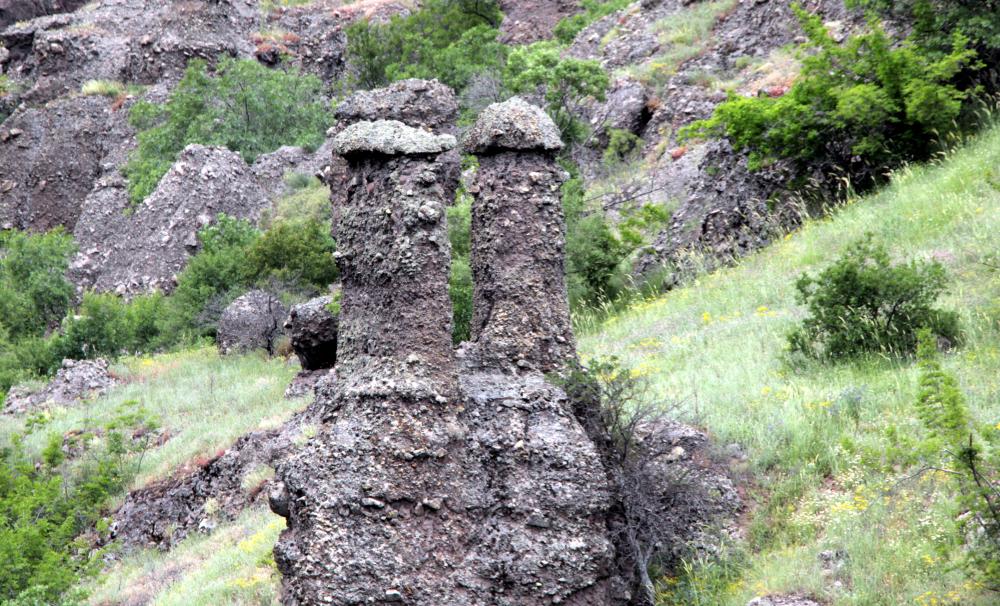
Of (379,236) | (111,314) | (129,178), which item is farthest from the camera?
(129,178)

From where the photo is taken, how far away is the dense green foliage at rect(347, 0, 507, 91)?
3925cm

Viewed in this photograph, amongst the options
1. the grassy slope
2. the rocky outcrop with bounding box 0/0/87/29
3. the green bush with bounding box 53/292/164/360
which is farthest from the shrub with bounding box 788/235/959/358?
the rocky outcrop with bounding box 0/0/87/29

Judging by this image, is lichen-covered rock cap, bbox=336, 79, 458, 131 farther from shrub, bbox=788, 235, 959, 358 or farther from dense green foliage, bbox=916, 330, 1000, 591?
dense green foliage, bbox=916, 330, 1000, 591

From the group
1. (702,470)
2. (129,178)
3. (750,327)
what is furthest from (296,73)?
(702,470)

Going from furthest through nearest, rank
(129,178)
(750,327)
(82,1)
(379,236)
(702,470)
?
(82,1) → (129,178) → (750,327) → (702,470) → (379,236)

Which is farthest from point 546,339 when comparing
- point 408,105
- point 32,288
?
point 32,288

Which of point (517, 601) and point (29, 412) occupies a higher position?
point (517, 601)

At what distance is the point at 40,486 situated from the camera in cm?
1591

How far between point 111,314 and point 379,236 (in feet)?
71.0

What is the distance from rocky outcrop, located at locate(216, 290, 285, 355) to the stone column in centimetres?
1523

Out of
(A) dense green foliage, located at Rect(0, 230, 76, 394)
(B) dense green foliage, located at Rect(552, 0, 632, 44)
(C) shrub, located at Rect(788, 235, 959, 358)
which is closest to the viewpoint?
(C) shrub, located at Rect(788, 235, 959, 358)

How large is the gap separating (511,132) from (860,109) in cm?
995

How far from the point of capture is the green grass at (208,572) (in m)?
9.93

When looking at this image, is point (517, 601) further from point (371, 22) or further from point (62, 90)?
point (62, 90)
